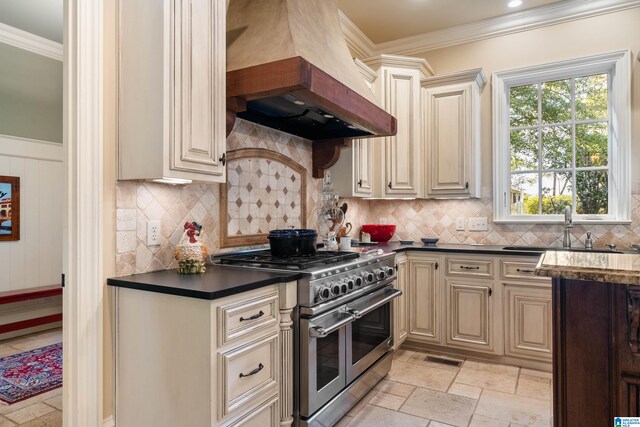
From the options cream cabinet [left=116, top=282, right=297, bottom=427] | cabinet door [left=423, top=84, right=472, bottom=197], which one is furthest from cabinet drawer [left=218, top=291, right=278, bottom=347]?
cabinet door [left=423, top=84, right=472, bottom=197]

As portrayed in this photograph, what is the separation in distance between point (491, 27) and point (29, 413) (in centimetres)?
474

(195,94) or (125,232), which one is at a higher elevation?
(195,94)

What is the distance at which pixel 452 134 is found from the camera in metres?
3.71

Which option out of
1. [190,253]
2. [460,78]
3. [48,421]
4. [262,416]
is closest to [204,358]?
[262,416]

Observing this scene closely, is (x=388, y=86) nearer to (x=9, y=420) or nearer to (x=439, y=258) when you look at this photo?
(x=439, y=258)

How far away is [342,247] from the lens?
301 centimetres

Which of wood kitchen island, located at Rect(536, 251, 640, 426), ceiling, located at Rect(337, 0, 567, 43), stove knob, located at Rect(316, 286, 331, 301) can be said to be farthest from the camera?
ceiling, located at Rect(337, 0, 567, 43)

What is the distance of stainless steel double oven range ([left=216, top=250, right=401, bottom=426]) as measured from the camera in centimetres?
196

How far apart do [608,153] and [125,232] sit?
3786 millimetres

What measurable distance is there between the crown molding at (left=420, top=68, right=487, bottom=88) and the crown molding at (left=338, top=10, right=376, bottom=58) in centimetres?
77

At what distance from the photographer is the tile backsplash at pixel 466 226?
10.8 feet

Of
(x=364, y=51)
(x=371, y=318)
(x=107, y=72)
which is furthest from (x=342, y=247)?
(x=364, y=51)

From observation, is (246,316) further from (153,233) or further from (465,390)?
(465,390)

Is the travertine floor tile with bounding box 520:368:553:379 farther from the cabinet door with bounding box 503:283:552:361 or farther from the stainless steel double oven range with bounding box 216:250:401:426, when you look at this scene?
the stainless steel double oven range with bounding box 216:250:401:426
